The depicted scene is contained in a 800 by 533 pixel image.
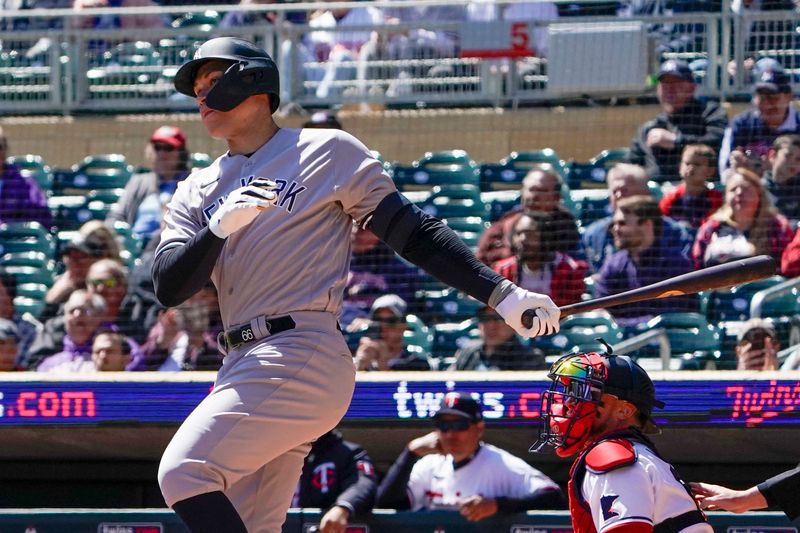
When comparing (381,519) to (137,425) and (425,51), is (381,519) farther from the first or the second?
(425,51)

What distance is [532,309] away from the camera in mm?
3342

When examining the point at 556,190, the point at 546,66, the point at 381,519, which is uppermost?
the point at 546,66

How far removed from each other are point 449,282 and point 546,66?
5.13m

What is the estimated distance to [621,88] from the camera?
8180 millimetres

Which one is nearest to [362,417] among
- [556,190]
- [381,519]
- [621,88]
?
[381,519]

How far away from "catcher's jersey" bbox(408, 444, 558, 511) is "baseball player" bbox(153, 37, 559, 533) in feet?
7.21

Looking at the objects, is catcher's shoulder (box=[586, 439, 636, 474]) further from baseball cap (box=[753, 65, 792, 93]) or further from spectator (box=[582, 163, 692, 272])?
baseball cap (box=[753, 65, 792, 93])

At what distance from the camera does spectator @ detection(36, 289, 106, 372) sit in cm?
669

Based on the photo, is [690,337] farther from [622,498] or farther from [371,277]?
[622,498]

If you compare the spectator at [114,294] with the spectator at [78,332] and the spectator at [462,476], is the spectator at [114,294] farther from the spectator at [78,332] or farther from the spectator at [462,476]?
the spectator at [462,476]

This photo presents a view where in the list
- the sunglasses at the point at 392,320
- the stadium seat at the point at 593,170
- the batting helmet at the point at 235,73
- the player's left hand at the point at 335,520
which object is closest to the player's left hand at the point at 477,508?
the player's left hand at the point at 335,520

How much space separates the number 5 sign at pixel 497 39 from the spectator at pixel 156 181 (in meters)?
1.78

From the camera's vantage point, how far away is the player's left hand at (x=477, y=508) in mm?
5367

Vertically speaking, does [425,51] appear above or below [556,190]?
above
